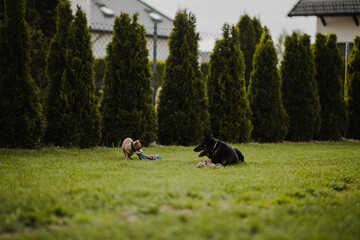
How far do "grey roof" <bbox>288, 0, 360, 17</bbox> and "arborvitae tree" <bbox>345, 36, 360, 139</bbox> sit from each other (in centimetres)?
763

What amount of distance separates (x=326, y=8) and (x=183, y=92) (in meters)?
15.5

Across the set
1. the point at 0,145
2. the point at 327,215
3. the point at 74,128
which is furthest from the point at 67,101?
the point at 327,215

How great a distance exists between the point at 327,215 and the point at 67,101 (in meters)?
7.20

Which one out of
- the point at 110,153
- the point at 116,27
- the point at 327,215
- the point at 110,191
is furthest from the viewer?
the point at 116,27

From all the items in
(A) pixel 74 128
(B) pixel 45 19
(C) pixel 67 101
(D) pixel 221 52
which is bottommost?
(A) pixel 74 128

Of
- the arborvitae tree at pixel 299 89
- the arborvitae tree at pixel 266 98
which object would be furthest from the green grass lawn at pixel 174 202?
the arborvitae tree at pixel 299 89

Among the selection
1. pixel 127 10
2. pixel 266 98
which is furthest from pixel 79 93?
pixel 127 10

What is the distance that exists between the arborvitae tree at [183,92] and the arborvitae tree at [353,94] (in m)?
A: 7.14

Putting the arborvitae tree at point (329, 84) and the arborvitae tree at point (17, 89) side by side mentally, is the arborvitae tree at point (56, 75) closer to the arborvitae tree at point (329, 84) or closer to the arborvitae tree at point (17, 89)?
the arborvitae tree at point (17, 89)

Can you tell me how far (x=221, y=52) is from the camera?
1161 cm

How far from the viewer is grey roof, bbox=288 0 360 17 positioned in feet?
69.1

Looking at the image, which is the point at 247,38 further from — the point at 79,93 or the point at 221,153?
the point at 221,153

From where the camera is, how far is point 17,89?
28.0 ft

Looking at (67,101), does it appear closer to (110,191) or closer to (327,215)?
(110,191)
